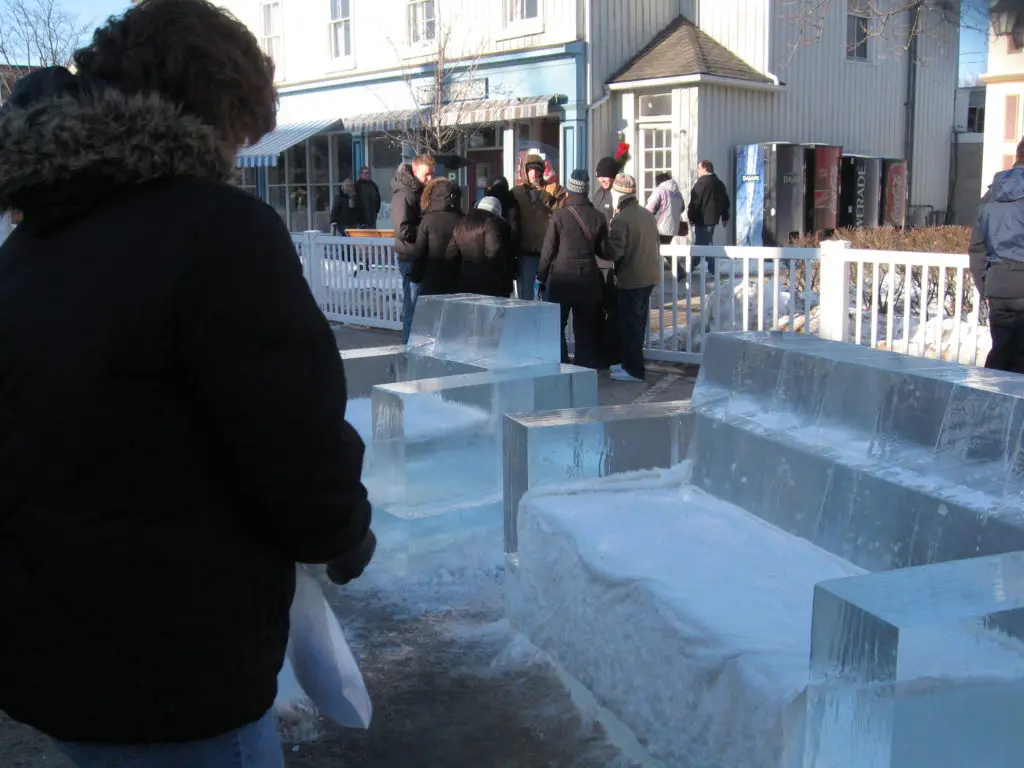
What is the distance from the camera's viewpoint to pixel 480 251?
801cm

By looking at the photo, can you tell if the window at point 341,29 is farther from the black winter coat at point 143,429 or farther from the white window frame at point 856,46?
→ the black winter coat at point 143,429

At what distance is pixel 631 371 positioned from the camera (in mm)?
8539

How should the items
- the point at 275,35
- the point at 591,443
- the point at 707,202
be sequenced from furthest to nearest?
the point at 275,35 → the point at 707,202 → the point at 591,443

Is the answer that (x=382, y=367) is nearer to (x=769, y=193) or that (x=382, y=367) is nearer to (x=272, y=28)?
(x=769, y=193)

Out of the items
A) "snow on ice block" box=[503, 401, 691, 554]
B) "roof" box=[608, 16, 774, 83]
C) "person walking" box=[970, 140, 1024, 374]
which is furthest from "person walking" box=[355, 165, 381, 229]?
"snow on ice block" box=[503, 401, 691, 554]

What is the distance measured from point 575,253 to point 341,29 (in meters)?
15.0

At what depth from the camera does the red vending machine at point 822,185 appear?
60.2 ft

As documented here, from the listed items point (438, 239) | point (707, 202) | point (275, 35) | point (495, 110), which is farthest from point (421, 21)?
point (438, 239)

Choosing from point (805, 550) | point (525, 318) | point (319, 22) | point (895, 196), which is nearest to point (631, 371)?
point (525, 318)

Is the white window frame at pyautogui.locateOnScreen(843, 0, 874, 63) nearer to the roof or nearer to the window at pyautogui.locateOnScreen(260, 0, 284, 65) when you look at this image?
the roof

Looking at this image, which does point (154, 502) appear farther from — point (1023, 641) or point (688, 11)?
point (688, 11)

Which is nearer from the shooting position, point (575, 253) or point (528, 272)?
point (575, 253)

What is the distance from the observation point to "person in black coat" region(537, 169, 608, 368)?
8250mm

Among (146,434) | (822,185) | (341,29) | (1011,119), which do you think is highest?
(341,29)
